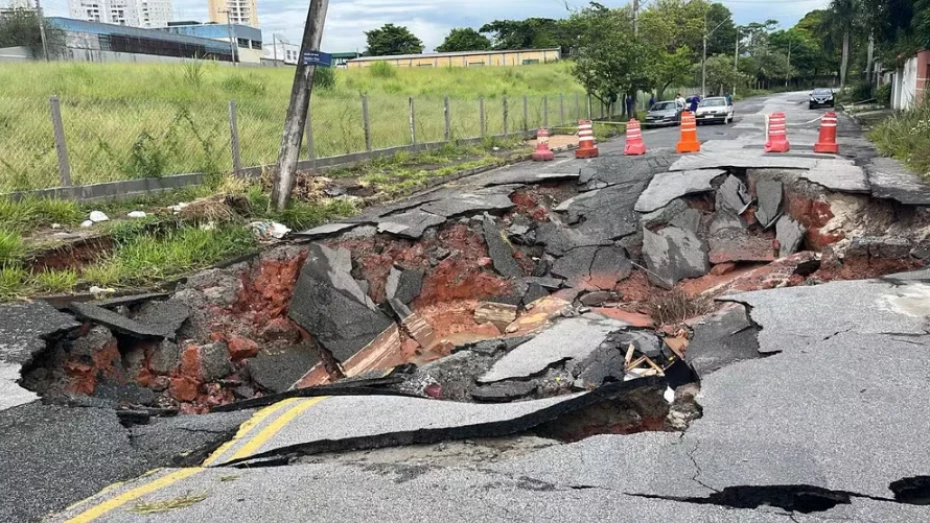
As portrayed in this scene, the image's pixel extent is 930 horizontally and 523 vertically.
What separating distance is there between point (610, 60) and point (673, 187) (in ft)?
71.6

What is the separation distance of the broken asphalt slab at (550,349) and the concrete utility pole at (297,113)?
4957 millimetres

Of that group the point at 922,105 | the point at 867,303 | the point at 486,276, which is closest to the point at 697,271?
the point at 486,276

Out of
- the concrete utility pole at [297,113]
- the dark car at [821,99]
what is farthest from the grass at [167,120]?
the dark car at [821,99]

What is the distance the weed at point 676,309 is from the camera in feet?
24.6

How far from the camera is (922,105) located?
16547mm

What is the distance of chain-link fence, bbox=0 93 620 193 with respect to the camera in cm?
948

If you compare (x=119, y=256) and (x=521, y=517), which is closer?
(x=521, y=517)

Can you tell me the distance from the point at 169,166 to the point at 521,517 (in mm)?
9377

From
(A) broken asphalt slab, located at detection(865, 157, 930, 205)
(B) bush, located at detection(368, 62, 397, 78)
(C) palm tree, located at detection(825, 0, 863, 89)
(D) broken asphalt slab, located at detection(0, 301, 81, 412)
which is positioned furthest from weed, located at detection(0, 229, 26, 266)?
(C) palm tree, located at detection(825, 0, 863, 89)

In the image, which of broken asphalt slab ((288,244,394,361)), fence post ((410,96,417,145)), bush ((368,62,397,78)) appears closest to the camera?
broken asphalt slab ((288,244,394,361))

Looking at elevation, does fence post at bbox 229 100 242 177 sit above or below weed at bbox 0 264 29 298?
above

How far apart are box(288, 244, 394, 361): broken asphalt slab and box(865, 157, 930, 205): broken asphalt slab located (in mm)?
7090

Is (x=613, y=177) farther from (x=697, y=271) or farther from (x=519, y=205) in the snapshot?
Result: (x=697, y=271)

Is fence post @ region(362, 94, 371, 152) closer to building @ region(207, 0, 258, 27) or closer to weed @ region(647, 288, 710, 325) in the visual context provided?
weed @ region(647, 288, 710, 325)
